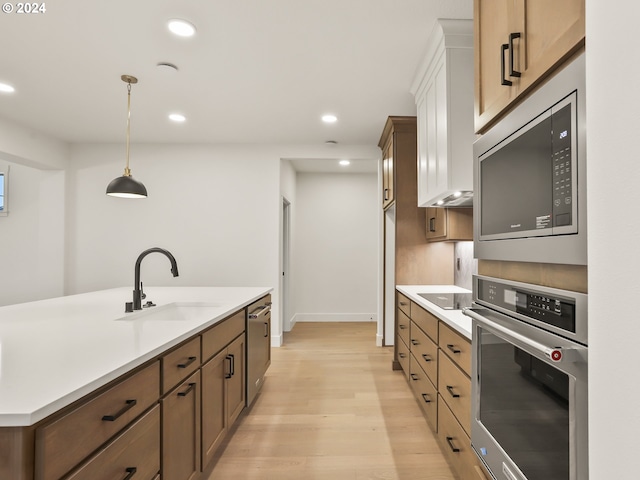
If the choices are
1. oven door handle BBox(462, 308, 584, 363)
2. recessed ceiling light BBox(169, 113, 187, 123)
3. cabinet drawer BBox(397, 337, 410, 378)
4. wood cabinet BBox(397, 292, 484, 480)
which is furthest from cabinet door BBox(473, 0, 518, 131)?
recessed ceiling light BBox(169, 113, 187, 123)

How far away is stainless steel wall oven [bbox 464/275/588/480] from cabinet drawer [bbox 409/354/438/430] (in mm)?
883

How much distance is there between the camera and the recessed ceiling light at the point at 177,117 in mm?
3697

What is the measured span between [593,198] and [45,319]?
213 cm

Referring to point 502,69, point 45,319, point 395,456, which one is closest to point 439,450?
point 395,456

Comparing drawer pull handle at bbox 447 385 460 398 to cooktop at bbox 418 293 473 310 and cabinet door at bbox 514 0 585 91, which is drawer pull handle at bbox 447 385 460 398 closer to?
cooktop at bbox 418 293 473 310

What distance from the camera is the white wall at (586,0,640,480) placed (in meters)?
0.49

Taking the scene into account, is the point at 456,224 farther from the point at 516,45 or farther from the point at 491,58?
the point at 516,45

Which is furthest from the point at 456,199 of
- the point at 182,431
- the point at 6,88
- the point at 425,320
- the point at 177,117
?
the point at 6,88

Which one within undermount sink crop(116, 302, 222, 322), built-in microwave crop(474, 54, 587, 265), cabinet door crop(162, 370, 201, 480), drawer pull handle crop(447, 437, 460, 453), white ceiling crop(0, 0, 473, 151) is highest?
white ceiling crop(0, 0, 473, 151)

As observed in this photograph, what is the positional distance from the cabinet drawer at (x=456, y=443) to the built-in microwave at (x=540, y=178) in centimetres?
91

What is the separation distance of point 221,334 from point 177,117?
2.63 m

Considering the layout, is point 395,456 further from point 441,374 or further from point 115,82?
point 115,82

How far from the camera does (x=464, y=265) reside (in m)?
3.39

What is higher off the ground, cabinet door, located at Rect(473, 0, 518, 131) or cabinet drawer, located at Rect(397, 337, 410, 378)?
cabinet door, located at Rect(473, 0, 518, 131)
